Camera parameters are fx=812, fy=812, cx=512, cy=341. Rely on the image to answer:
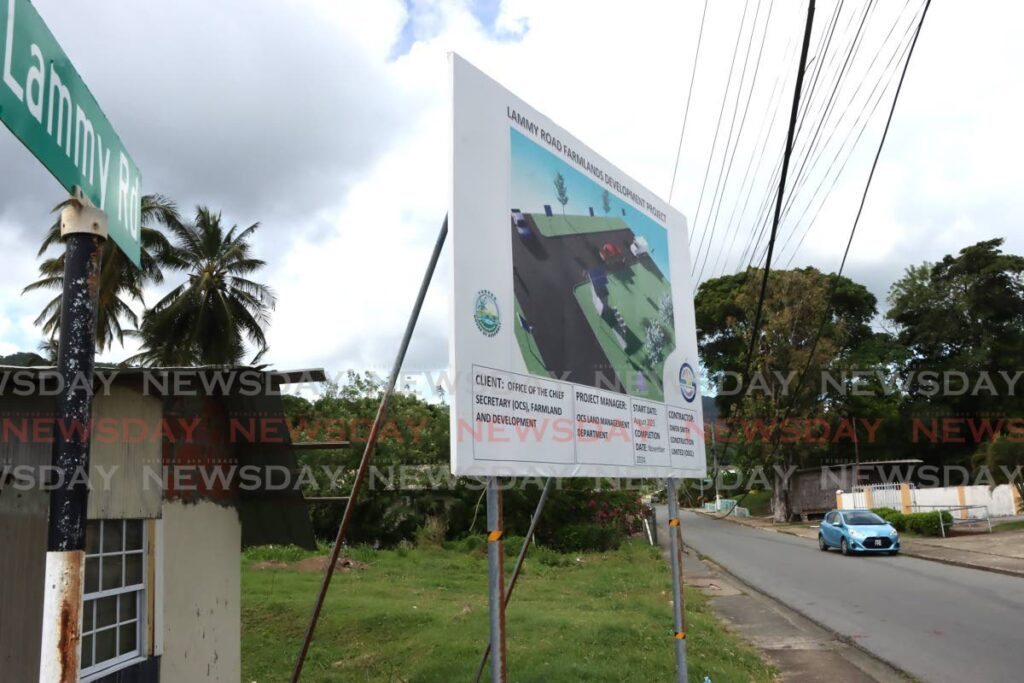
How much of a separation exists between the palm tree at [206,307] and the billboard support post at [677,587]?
24999 mm

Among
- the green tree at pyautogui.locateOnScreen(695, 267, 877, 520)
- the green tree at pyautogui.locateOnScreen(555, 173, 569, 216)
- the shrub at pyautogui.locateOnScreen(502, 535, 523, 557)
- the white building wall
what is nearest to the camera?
the green tree at pyautogui.locateOnScreen(555, 173, 569, 216)

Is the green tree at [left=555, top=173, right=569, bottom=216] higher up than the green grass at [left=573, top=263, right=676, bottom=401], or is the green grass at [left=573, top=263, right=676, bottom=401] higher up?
the green tree at [left=555, top=173, right=569, bottom=216]

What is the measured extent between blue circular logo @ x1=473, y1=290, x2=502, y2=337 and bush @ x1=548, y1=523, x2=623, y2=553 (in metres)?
21.1

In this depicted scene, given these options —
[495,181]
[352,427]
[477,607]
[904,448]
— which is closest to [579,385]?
[495,181]

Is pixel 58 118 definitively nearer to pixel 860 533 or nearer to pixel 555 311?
pixel 555 311

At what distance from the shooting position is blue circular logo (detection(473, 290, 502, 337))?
4719 mm

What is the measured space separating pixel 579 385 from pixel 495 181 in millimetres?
1540

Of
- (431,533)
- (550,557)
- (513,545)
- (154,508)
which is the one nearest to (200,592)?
(154,508)

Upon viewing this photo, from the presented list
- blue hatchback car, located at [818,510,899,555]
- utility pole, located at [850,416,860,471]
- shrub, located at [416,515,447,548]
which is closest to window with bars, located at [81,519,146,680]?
shrub, located at [416,515,447,548]

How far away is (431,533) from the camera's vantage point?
2458 cm

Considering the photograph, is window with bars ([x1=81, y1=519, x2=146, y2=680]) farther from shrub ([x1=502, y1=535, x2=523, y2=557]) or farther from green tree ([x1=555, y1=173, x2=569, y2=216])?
shrub ([x1=502, y1=535, x2=523, y2=557])

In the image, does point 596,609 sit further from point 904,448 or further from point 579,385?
point 904,448

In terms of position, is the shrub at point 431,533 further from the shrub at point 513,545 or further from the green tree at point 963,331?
the green tree at point 963,331

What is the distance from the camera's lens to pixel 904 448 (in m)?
46.2
